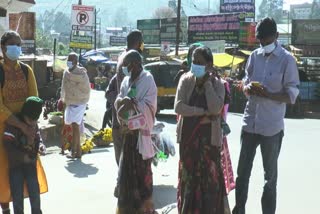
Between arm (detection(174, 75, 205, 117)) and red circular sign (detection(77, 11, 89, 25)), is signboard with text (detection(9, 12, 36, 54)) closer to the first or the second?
red circular sign (detection(77, 11, 89, 25))

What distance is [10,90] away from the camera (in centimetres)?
468

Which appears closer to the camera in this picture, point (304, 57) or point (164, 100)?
point (164, 100)

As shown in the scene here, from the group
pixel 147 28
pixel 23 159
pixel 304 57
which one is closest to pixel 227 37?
pixel 304 57

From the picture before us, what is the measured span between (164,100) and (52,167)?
10.0 metres

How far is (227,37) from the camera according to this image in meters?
35.8

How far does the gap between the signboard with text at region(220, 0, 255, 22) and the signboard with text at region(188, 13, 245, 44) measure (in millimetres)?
1105

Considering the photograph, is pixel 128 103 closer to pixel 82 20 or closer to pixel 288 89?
pixel 288 89

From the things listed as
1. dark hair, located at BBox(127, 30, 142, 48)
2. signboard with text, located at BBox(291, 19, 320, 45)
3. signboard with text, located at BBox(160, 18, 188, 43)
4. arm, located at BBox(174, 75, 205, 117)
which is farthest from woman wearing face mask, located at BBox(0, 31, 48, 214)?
signboard with text, located at BBox(160, 18, 188, 43)

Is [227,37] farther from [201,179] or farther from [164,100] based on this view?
[201,179]

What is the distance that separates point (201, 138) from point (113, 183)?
110 inches

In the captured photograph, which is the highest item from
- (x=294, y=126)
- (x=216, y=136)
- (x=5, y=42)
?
(x=5, y=42)

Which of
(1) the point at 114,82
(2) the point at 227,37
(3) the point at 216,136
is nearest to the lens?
(3) the point at 216,136

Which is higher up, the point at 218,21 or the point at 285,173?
the point at 218,21

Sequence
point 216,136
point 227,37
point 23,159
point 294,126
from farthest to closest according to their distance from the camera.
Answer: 1. point 227,37
2. point 294,126
3. point 216,136
4. point 23,159
